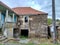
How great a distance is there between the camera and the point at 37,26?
33.0m

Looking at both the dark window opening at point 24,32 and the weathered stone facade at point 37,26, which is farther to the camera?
the dark window opening at point 24,32

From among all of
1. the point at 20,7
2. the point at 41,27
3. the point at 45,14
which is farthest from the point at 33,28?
the point at 20,7

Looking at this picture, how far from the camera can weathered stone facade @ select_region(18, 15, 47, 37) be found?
32625 mm

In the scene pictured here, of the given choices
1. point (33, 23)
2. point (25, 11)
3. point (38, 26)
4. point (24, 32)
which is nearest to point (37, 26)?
point (38, 26)

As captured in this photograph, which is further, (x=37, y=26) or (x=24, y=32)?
(x=24, y=32)

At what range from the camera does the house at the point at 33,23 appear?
32.7 metres

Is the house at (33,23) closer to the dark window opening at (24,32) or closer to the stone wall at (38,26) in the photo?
the stone wall at (38,26)

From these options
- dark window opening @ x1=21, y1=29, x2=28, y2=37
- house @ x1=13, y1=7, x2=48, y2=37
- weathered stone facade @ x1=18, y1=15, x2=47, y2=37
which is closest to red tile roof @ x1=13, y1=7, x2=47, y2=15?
house @ x1=13, y1=7, x2=48, y2=37

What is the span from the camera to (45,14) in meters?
32.7

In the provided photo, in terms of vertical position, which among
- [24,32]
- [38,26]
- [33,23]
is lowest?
[24,32]

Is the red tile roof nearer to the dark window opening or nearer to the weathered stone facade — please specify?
the weathered stone facade

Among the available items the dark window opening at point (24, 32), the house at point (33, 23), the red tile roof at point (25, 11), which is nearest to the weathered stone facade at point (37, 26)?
the house at point (33, 23)

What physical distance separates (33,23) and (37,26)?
1.01m

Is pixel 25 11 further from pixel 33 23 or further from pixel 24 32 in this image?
pixel 24 32
